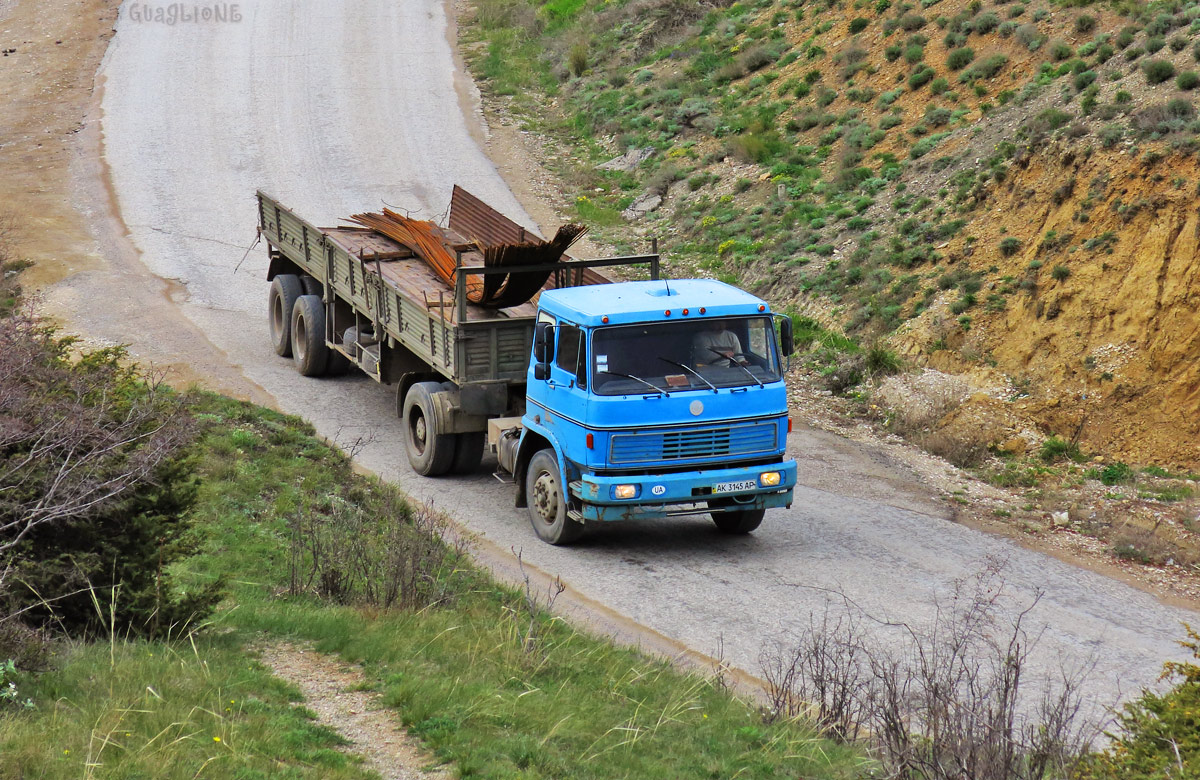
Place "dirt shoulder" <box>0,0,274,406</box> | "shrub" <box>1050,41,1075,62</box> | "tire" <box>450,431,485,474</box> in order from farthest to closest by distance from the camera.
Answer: "shrub" <box>1050,41,1075,62</box>, "dirt shoulder" <box>0,0,274,406</box>, "tire" <box>450,431,485,474</box>

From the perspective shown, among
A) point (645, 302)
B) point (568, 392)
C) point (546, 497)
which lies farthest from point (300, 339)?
point (645, 302)

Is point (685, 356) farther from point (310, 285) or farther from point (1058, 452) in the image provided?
point (310, 285)

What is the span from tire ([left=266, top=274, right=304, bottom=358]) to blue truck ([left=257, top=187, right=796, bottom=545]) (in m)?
3.45

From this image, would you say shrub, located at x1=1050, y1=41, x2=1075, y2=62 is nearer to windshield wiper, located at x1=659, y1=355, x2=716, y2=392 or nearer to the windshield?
the windshield

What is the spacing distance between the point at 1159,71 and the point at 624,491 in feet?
38.5

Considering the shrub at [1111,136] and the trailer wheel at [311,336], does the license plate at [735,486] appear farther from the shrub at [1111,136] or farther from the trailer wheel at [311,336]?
the shrub at [1111,136]

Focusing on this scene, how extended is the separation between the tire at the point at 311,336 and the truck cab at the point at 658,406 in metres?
5.54

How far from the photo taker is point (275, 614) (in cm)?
872

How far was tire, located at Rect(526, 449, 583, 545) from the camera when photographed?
11.6 metres

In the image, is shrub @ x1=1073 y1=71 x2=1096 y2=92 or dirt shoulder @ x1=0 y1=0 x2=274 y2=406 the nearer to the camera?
dirt shoulder @ x1=0 y1=0 x2=274 y2=406

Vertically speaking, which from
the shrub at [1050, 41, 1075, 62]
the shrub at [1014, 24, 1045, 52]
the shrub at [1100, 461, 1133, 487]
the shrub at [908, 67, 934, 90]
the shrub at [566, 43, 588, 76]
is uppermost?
the shrub at [566, 43, 588, 76]

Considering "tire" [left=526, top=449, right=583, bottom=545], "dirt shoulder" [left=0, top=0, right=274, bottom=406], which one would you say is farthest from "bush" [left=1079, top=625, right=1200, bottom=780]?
"dirt shoulder" [left=0, top=0, right=274, bottom=406]

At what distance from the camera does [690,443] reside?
1126 centimetres

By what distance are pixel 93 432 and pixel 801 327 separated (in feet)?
41.8
